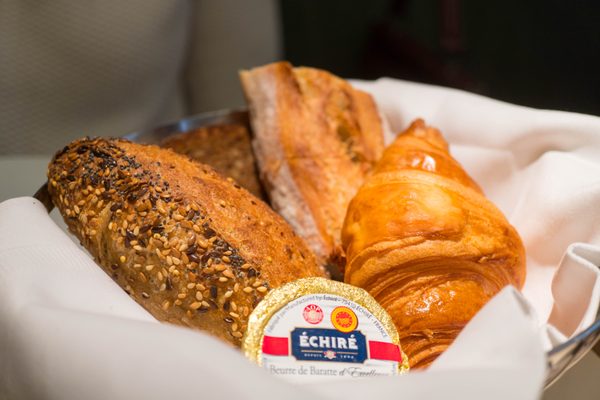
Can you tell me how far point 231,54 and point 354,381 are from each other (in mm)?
1314

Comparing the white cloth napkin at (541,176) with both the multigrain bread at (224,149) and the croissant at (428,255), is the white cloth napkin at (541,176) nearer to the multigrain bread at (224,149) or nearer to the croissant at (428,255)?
the croissant at (428,255)

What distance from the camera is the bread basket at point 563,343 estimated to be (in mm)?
579

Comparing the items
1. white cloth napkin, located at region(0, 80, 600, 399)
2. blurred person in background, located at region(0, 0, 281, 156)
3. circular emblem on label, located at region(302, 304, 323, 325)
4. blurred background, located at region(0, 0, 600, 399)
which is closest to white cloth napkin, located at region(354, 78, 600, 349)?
white cloth napkin, located at region(0, 80, 600, 399)

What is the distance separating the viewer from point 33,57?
4.47 ft

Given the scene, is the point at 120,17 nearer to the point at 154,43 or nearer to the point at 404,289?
the point at 154,43

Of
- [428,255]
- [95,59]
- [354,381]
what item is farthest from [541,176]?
[95,59]

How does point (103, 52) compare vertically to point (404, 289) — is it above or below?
above

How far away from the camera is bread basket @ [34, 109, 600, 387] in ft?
1.90

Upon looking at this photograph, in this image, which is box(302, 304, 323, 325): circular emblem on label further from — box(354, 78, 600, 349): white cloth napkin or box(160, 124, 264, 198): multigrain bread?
box(160, 124, 264, 198): multigrain bread

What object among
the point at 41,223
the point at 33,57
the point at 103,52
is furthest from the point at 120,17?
the point at 41,223

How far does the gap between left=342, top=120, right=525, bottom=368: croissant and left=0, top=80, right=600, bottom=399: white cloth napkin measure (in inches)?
3.1

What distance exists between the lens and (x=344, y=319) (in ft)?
2.15

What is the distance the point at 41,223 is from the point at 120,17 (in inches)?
31.6

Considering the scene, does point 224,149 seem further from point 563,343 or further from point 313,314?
point 563,343
